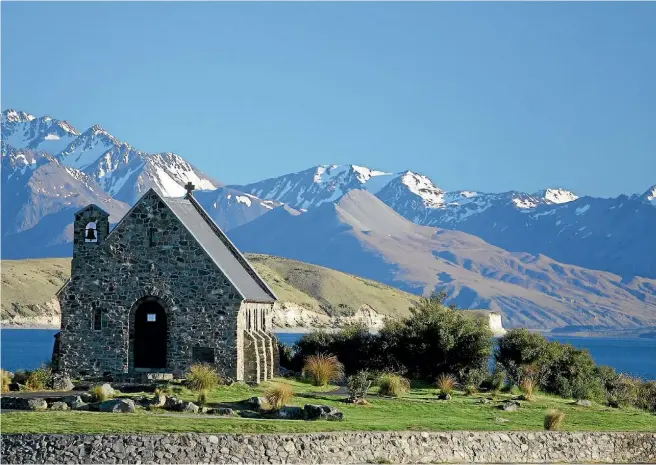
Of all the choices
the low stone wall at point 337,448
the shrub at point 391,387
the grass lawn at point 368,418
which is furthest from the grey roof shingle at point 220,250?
the low stone wall at point 337,448

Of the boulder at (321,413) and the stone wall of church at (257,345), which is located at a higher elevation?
the stone wall of church at (257,345)

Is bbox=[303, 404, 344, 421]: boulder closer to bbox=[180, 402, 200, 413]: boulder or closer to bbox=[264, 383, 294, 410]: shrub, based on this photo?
bbox=[264, 383, 294, 410]: shrub

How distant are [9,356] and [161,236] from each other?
8981 cm

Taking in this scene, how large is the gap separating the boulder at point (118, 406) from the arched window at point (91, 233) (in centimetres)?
1467

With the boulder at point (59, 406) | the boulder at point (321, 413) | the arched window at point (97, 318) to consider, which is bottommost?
the boulder at point (321, 413)

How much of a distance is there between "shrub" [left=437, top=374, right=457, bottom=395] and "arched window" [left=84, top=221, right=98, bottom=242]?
49.8ft

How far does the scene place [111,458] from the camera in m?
29.2

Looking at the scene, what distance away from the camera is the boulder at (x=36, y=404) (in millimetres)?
35597

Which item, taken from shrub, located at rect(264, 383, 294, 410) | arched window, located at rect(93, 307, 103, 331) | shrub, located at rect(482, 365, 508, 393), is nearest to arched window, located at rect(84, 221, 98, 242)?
arched window, located at rect(93, 307, 103, 331)

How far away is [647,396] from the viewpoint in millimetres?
57656

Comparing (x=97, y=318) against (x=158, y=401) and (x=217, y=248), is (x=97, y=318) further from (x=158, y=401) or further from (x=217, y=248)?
(x=158, y=401)

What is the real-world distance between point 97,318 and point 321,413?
53.0 feet

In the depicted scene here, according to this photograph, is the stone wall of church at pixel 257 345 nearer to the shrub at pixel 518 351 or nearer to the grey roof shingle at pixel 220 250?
the grey roof shingle at pixel 220 250

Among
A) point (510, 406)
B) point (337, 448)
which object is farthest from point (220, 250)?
point (337, 448)
